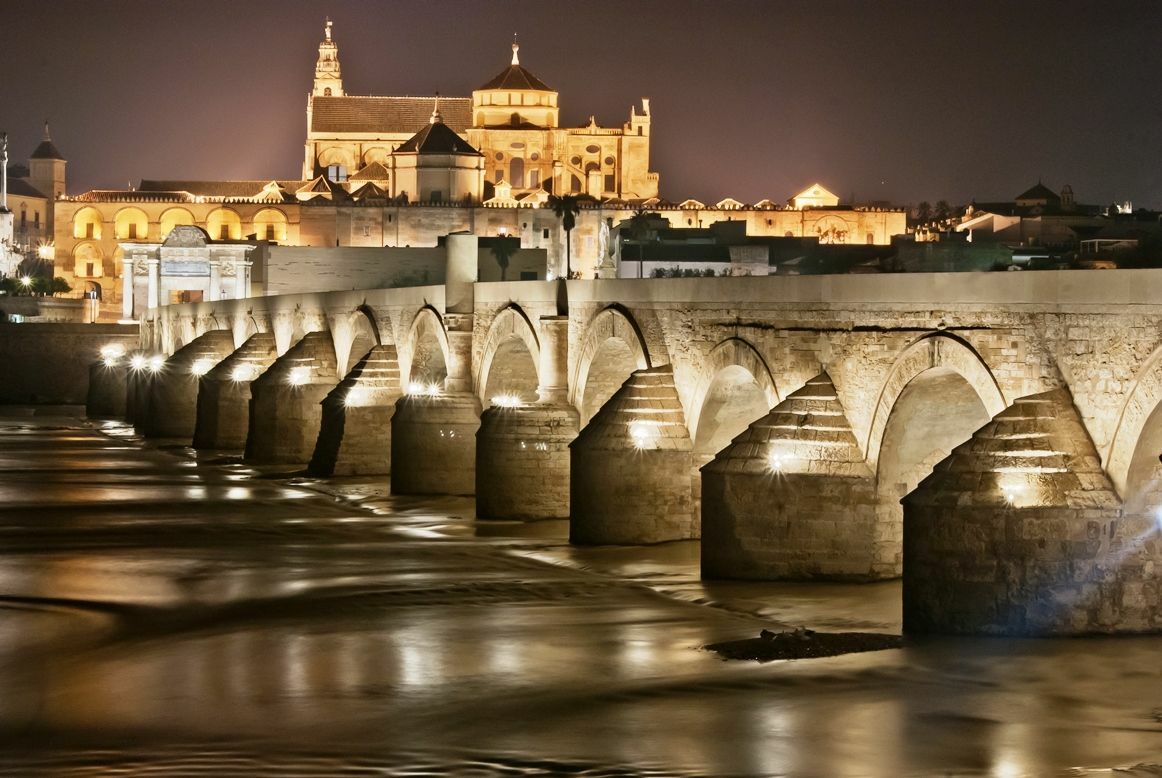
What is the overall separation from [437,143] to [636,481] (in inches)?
3017

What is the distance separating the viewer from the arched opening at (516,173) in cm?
11250

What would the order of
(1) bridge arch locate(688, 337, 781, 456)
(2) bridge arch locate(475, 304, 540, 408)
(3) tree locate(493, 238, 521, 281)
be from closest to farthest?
(1) bridge arch locate(688, 337, 781, 456)
(2) bridge arch locate(475, 304, 540, 408)
(3) tree locate(493, 238, 521, 281)

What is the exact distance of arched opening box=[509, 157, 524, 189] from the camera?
112500 mm

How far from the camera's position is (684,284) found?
1009 inches

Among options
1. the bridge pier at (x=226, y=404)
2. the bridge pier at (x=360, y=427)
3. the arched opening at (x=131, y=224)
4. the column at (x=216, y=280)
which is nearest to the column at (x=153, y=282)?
the column at (x=216, y=280)

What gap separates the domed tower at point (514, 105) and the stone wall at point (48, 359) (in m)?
40.5

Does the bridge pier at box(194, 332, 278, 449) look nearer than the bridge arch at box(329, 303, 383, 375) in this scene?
No

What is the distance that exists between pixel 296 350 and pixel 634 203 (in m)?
55.2

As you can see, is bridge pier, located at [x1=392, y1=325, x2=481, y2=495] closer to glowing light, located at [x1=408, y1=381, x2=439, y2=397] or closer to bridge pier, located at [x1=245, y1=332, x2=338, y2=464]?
glowing light, located at [x1=408, y1=381, x2=439, y2=397]

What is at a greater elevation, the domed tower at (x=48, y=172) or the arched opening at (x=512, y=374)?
the domed tower at (x=48, y=172)

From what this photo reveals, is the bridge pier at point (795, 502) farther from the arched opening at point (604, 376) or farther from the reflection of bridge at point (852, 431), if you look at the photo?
the arched opening at point (604, 376)

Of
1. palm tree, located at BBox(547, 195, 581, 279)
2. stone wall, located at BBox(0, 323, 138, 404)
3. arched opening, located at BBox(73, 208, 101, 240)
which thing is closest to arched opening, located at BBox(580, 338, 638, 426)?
palm tree, located at BBox(547, 195, 581, 279)

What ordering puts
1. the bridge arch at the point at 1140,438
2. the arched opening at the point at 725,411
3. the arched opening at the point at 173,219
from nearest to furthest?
the bridge arch at the point at 1140,438, the arched opening at the point at 725,411, the arched opening at the point at 173,219

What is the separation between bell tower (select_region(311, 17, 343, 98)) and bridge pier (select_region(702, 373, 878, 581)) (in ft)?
402
